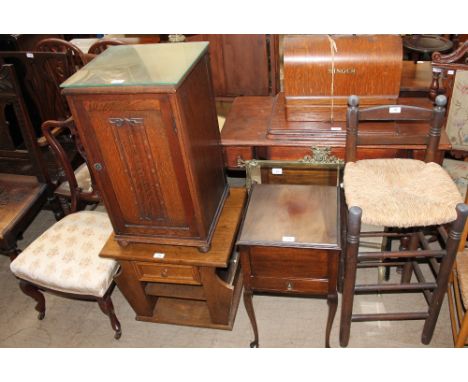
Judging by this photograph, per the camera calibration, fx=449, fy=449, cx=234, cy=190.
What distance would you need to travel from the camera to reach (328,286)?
6.56 feet

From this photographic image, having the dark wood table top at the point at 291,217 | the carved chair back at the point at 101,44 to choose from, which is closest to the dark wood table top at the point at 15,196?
the carved chair back at the point at 101,44

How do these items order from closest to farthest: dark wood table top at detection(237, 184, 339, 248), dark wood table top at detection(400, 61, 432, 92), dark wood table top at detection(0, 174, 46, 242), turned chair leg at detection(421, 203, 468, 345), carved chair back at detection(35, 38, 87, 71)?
1. turned chair leg at detection(421, 203, 468, 345)
2. dark wood table top at detection(237, 184, 339, 248)
3. dark wood table top at detection(0, 174, 46, 242)
4. dark wood table top at detection(400, 61, 432, 92)
5. carved chair back at detection(35, 38, 87, 71)

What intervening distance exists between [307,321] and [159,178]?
3.88ft

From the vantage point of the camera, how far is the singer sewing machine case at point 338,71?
2.26 m

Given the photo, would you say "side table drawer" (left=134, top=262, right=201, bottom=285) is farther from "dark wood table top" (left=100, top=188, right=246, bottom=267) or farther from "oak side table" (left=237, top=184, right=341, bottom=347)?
"oak side table" (left=237, top=184, right=341, bottom=347)

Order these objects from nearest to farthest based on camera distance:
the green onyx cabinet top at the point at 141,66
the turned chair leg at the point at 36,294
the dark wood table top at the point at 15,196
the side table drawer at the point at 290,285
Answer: the green onyx cabinet top at the point at 141,66 → the side table drawer at the point at 290,285 → the turned chair leg at the point at 36,294 → the dark wood table top at the point at 15,196

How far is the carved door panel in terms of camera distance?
1.68m

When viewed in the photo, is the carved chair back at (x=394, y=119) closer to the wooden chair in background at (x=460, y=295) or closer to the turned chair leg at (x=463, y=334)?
the wooden chair in background at (x=460, y=295)

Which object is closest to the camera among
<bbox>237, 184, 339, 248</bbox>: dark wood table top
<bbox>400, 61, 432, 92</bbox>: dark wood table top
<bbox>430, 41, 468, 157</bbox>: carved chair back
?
<bbox>237, 184, 339, 248</bbox>: dark wood table top

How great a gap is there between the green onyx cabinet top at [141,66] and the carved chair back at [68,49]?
1229mm

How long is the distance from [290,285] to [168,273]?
606 millimetres

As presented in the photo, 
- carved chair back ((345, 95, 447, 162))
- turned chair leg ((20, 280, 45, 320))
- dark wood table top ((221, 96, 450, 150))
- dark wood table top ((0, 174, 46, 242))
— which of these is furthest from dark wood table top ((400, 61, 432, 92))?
turned chair leg ((20, 280, 45, 320))

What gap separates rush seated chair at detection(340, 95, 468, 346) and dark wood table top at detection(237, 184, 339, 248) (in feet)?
0.38

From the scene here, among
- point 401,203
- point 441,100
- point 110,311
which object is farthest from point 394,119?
point 110,311
